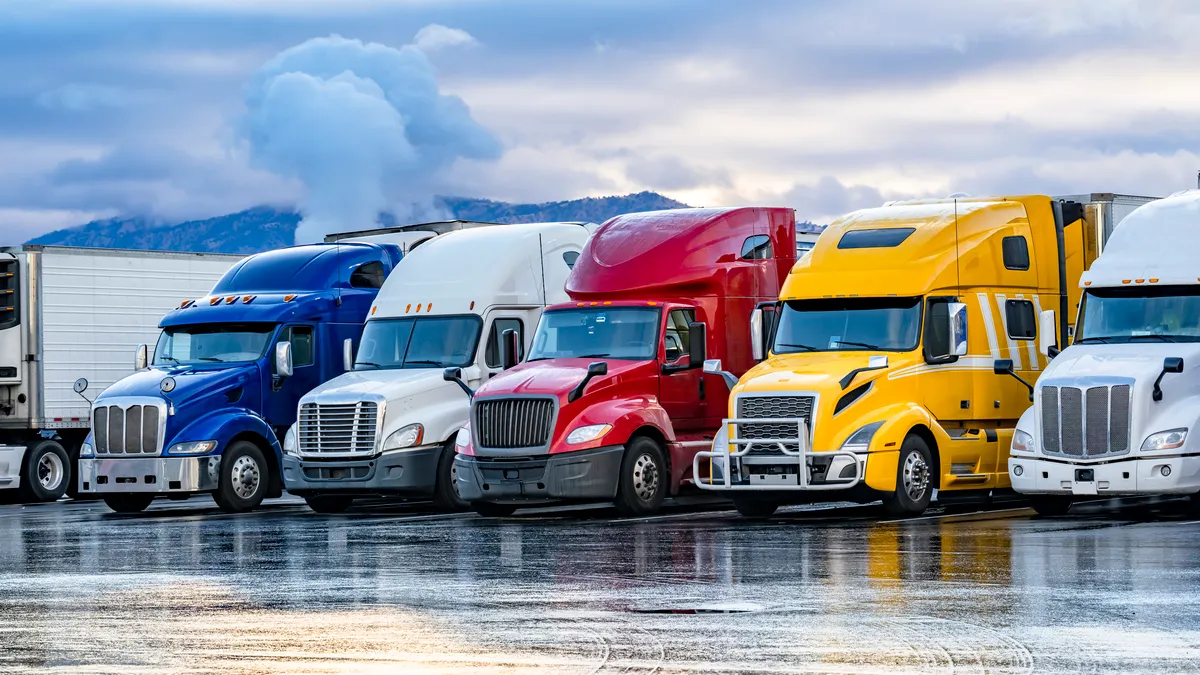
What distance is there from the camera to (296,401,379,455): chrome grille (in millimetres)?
24391

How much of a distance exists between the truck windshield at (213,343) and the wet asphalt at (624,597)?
201 inches

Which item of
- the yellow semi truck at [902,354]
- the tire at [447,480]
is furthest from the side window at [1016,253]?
the tire at [447,480]

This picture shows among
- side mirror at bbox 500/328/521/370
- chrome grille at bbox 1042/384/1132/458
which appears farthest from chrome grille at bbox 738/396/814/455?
side mirror at bbox 500/328/521/370

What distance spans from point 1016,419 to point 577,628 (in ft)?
39.7

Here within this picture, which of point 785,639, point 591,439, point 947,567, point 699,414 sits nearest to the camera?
point 785,639

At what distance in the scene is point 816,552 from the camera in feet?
55.9

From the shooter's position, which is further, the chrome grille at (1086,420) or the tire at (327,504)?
the tire at (327,504)

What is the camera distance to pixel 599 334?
76.9 feet

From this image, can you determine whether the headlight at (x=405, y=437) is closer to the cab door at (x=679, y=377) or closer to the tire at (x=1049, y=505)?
the cab door at (x=679, y=377)

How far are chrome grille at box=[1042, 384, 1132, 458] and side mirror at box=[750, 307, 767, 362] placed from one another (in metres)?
3.53

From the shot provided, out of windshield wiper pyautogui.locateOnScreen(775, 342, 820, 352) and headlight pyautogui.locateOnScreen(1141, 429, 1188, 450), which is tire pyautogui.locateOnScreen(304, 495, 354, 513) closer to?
windshield wiper pyautogui.locateOnScreen(775, 342, 820, 352)

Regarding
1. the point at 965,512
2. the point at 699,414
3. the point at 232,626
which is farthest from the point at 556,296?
the point at 232,626

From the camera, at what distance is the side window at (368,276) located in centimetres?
2817

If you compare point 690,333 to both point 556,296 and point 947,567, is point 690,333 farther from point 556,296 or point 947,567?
point 947,567
